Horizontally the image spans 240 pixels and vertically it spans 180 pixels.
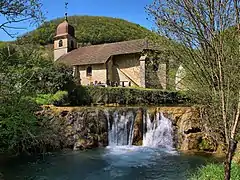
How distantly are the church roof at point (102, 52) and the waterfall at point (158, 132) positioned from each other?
12769 mm

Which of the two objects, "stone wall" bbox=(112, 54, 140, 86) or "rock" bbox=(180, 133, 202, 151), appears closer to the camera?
"rock" bbox=(180, 133, 202, 151)

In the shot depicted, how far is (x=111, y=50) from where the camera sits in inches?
1184

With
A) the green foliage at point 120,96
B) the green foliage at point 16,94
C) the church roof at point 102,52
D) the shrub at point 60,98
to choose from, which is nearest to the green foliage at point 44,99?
the shrub at point 60,98

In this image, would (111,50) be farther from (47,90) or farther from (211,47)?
(211,47)

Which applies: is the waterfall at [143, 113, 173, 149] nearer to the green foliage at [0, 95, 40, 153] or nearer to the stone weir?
the stone weir

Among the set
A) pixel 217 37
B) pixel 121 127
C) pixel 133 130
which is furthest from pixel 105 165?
pixel 217 37

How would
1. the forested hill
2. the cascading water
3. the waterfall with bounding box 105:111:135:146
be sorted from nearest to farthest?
1. the cascading water
2. the waterfall with bounding box 105:111:135:146
3. the forested hill

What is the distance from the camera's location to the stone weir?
13648 mm

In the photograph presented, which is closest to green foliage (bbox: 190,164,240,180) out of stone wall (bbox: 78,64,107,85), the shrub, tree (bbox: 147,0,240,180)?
tree (bbox: 147,0,240,180)

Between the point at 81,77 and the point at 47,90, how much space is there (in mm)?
13375

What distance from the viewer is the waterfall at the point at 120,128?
48.6 feet

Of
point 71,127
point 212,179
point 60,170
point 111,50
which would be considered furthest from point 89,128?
point 111,50

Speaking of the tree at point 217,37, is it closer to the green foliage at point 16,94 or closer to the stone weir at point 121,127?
the green foliage at point 16,94

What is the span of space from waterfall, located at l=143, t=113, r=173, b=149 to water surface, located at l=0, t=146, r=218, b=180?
101cm
